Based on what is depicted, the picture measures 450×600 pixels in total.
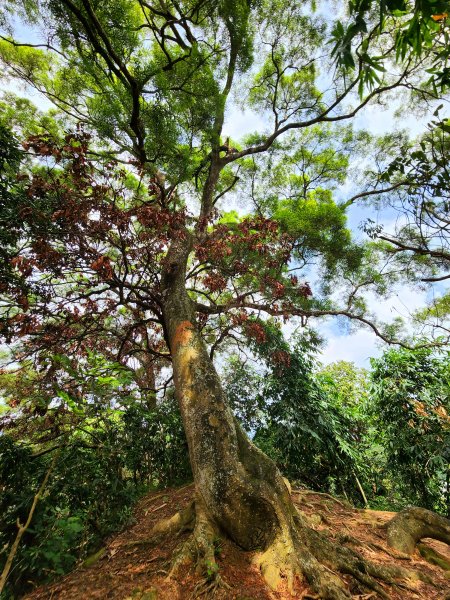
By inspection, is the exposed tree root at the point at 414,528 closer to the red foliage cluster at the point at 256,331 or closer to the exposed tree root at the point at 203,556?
the exposed tree root at the point at 203,556

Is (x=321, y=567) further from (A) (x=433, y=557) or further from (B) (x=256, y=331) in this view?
(B) (x=256, y=331)

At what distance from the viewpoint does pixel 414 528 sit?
375 cm

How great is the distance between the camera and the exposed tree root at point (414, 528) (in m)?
3.60

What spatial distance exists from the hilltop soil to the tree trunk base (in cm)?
4

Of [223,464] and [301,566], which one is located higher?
[223,464]

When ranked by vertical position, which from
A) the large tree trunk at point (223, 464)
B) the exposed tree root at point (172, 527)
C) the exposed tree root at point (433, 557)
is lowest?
the exposed tree root at point (433, 557)

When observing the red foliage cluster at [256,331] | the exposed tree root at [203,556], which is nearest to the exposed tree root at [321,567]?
the exposed tree root at [203,556]

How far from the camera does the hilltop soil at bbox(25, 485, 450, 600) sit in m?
2.32

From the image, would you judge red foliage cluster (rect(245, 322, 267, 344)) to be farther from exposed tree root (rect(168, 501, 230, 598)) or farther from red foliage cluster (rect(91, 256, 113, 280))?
exposed tree root (rect(168, 501, 230, 598))

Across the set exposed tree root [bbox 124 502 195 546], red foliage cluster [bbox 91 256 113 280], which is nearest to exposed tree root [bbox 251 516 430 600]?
exposed tree root [bbox 124 502 195 546]

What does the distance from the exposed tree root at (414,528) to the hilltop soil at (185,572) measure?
116mm

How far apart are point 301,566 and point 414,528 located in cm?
227

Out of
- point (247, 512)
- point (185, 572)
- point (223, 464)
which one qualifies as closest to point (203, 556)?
point (185, 572)

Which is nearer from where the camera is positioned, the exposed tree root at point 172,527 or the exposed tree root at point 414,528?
the exposed tree root at point 172,527
